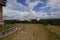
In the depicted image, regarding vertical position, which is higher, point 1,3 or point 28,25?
point 1,3

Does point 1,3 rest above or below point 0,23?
above

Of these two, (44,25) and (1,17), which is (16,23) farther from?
(1,17)

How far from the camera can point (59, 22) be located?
899 inches

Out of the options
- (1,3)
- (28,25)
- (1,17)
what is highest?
(1,3)

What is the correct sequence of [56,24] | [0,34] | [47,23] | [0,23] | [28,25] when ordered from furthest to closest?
[28,25], [47,23], [56,24], [0,23], [0,34]

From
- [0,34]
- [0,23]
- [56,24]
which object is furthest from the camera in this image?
[56,24]

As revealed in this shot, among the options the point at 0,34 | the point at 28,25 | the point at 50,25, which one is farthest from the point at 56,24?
the point at 0,34

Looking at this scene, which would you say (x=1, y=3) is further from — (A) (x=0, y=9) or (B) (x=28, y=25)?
(B) (x=28, y=25)

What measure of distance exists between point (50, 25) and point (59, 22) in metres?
2.25

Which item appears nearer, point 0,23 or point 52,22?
point 0,23

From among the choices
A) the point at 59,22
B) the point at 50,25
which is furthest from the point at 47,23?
the point at 59,22

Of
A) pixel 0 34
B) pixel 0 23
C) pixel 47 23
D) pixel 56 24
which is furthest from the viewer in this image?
pixel 47 23

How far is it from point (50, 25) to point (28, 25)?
164 inches

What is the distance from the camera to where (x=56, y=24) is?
22.8 meters
